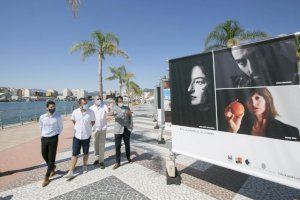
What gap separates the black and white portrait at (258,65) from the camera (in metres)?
3.08

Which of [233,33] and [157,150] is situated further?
[233,33]

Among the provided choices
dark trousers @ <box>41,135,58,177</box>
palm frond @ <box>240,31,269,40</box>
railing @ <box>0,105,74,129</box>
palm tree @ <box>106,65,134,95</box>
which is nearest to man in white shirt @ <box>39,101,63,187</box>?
dark trousers @ <box>41,135,58,177</box>

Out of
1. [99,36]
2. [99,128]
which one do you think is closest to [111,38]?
[99,36]

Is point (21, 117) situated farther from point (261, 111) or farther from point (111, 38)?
point (261, 111)

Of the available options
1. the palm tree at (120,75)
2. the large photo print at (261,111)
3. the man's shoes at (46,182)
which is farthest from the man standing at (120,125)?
the palm tree at (120,75)

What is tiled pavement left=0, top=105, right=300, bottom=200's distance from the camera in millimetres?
4370

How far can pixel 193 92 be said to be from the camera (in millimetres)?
4652

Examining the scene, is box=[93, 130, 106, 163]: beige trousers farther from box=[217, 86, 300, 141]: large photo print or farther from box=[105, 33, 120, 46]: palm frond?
box=[105, 33, 120, 46]: palm frond

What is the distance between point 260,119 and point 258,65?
88cm

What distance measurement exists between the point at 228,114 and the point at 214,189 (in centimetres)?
175

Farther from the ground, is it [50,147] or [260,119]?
[260,119]

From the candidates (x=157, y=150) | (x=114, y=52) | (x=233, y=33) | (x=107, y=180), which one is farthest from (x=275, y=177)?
(x=114, y=52)

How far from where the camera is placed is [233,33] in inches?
648

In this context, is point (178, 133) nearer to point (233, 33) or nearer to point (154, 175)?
point (154, 175)
